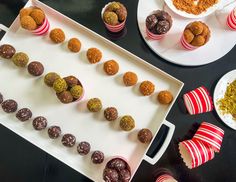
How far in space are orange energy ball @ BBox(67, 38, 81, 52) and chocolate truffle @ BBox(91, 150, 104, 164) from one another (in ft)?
0.89

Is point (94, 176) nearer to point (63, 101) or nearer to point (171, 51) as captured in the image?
point (63, 101)

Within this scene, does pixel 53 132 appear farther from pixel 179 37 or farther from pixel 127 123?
pixel 179 37

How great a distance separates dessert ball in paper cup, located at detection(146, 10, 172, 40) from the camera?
0.83 m

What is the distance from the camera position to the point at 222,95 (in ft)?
2.86

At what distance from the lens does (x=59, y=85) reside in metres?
0.79

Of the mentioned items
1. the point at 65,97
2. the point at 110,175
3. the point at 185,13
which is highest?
the point at 185,13

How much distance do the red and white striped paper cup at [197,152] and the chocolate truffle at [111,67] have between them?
0.83 ft

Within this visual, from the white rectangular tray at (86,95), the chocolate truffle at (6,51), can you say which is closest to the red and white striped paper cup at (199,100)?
the white rectangular tray at (86,95)

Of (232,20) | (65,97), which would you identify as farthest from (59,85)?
(232,20)

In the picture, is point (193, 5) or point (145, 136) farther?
point (193, 5)

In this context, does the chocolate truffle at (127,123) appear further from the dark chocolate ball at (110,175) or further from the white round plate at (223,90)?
the white round plate at (223,90)

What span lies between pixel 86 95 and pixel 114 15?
218mm

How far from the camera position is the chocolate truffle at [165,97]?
31.9 inches

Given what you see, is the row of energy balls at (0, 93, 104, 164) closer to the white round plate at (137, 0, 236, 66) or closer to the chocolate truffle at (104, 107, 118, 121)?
the chocolate truffle at (104, 107, 118, 121)
